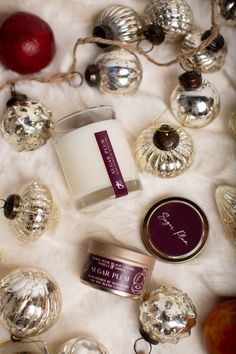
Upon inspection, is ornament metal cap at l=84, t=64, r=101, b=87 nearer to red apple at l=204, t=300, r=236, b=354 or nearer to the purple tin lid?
the purple tin lid

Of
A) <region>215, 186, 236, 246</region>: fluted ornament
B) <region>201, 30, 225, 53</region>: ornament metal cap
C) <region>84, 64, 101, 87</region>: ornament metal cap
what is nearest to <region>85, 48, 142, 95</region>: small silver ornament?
<region>84, 64, 101, 87</region>: ornament metal cap

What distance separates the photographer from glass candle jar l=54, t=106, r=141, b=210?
2.59ft

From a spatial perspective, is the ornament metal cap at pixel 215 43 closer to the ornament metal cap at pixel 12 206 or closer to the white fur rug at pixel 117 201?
the white fur rug at pixel 117 201

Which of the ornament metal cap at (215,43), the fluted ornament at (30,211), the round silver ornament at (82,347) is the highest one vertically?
the ornament metal cap at (215,43)

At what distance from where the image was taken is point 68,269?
0.83 metres

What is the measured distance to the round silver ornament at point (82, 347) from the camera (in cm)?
77

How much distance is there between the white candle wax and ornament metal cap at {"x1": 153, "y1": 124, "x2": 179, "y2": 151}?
54 mm

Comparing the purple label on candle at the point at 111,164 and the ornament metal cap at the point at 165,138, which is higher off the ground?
the ornament metal cap at the point at 165,138

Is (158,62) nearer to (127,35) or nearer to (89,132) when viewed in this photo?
(127,35)

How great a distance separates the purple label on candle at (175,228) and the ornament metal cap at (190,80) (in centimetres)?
18

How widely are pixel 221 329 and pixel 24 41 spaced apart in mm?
508

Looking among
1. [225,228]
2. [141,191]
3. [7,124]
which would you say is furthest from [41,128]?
[225,228]

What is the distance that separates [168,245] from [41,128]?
0.85 ft

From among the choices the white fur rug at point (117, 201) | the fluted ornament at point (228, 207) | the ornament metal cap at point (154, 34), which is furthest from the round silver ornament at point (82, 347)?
the ornament metal cap at point (154, 34)
